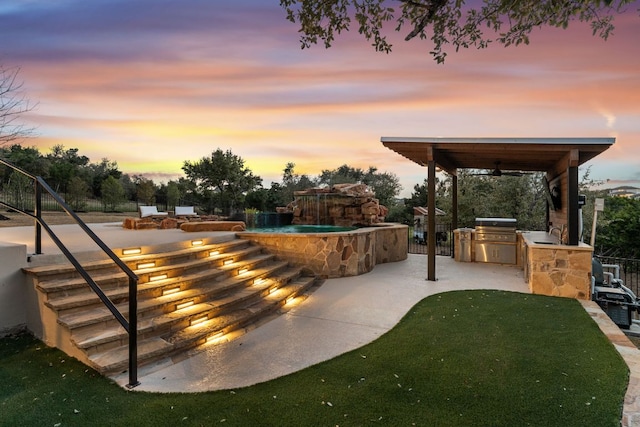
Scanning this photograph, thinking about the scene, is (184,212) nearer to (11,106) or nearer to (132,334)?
(11,106)

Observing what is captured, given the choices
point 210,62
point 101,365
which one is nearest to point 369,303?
point 101,365

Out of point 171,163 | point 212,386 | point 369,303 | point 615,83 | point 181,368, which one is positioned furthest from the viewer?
point 171,163

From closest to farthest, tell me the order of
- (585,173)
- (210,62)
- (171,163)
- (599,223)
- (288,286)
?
(288,286), (210,62), (599,223), (585,173), (171,163)

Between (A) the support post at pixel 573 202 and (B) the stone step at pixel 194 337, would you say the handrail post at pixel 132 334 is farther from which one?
(A) the support post at pixel 573 202

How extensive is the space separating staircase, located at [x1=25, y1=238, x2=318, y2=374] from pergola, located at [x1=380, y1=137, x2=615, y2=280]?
12.1ft

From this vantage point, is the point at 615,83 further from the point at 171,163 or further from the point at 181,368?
the point at 171,163

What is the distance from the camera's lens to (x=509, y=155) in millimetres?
7535

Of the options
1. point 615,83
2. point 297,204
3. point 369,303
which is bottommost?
point 369,303

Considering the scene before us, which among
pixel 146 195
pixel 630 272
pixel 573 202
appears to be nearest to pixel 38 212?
pixel 573 202

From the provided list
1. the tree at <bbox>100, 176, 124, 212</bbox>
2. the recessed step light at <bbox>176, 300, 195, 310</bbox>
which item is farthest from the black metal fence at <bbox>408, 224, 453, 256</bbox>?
the tree at <bbox>100, 176, 124, 212</bbox>

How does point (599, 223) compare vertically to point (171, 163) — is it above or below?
below

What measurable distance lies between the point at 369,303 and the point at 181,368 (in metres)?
3.13

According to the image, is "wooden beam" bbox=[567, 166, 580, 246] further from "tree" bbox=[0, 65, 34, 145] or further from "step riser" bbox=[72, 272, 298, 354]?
"tree" bbox=[0, 65, 34, 145]

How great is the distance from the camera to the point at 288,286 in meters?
6.14
